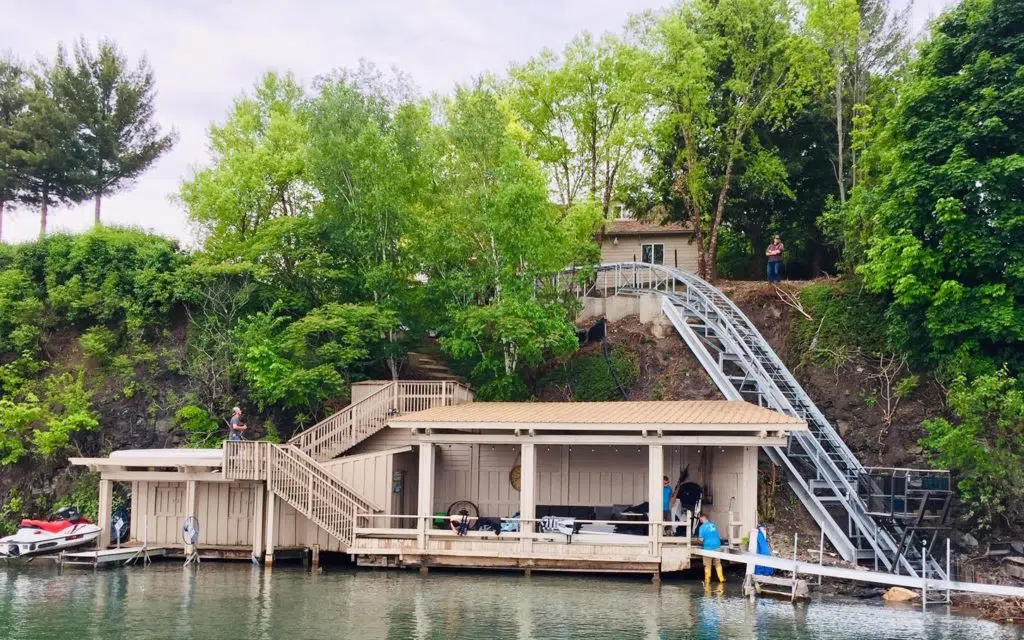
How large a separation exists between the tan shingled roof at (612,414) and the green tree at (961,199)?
18.3 feet

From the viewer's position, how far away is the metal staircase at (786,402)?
23.3 meters

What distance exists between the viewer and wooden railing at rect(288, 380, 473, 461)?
2739 cm

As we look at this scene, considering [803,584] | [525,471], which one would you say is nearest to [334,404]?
[525,471]

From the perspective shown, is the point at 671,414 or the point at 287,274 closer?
the point at 671,414

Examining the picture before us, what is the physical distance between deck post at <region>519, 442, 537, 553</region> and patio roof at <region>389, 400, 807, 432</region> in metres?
0.84

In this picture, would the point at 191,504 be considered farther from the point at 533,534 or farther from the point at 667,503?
the point at 667,503

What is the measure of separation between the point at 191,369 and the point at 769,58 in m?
23.2

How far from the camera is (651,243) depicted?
137ft

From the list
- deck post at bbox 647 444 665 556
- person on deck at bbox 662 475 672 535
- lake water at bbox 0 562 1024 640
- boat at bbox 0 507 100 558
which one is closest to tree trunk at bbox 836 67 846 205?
person on deck at bbox 662 475 672 535

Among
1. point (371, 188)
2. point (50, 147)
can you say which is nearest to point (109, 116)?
point (50, 147)

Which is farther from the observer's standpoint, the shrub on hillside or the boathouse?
the shrub on hillside

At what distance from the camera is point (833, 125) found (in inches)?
1510

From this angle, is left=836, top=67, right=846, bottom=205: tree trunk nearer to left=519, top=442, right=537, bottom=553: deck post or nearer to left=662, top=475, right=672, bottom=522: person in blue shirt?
left=662, top=475, right=672, bottom=522: person in blue shirt

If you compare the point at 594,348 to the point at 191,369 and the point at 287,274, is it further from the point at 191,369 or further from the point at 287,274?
the point at 191,369
